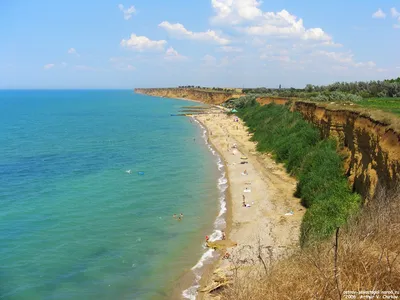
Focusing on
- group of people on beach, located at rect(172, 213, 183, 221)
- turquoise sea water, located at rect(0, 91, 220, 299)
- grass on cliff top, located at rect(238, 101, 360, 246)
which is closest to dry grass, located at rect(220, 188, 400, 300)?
grass on cliff top, located at rect(238, 101, 360, 246)

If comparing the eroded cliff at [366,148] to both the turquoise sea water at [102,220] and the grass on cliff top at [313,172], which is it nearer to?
the grass on cliff top at [313,172]

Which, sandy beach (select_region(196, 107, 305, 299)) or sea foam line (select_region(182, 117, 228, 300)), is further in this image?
sandy beach (select_region(196, 107, 305, 299))

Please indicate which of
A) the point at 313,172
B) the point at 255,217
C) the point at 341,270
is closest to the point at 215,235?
the point at 255,217

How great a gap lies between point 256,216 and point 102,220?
1017cm

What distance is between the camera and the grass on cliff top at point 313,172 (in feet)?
60.1

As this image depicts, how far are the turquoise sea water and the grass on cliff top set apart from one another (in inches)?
251

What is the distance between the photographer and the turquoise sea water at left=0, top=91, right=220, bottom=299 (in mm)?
17328

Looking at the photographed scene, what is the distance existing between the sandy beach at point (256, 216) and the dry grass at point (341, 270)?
1321mm

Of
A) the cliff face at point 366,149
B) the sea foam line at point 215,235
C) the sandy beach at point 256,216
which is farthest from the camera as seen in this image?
the cliff face at point 366,149

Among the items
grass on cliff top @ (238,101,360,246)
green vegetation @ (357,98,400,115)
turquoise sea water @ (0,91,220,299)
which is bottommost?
turquoise sea water @ (0,91,220,299)

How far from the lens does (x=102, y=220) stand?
24484mm

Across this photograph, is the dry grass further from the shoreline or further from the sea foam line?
the sea foam line

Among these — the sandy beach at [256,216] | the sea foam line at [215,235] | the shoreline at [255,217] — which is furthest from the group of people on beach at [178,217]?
the sandy beach at [256,216]

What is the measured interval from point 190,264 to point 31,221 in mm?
12316
